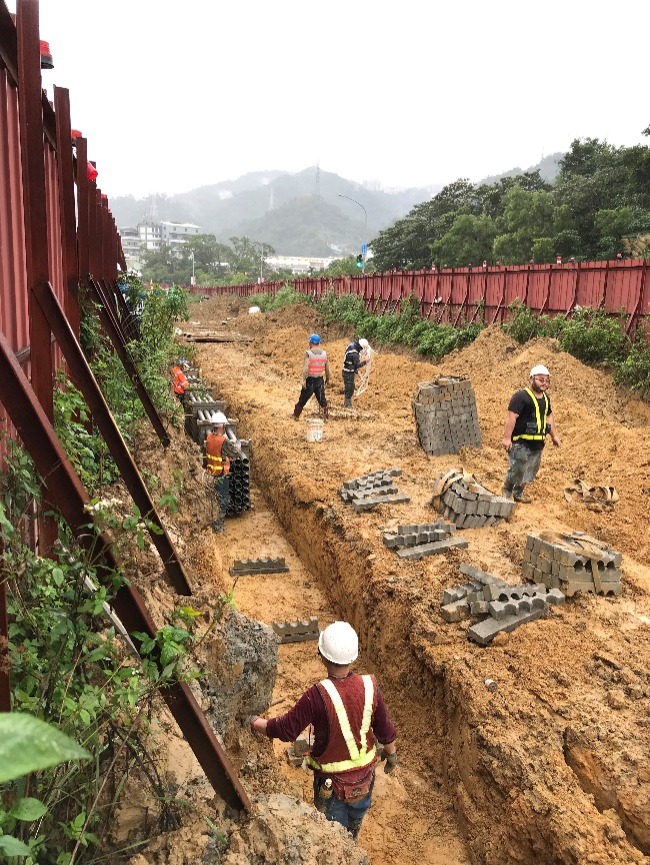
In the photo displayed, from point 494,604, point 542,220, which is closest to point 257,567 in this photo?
point 494,604

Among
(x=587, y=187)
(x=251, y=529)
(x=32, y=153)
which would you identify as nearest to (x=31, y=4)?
(x=32, y=153)

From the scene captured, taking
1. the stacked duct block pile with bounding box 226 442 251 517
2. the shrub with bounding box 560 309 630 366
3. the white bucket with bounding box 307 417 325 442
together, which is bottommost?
the stacked duct block pile with bounding box 226 442 251 517

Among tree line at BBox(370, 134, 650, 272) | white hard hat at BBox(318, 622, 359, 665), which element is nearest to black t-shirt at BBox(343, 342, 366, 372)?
tree line at BBox(370, 134, 650, 272)

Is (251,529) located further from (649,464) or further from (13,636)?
(13,636)

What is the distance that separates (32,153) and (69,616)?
2.28 metres

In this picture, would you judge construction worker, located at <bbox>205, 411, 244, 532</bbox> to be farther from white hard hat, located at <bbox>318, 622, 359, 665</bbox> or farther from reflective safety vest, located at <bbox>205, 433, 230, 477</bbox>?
white hard hat, located at <bbox>318, 622, 359, 665</bbox>

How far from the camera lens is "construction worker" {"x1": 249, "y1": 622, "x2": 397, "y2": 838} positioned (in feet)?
11.2

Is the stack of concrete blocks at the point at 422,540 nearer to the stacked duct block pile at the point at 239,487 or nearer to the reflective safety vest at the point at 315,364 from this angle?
the stacked duct block pile at the point at 239,487

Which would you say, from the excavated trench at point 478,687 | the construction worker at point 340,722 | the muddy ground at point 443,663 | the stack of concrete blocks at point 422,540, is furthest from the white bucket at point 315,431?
the construction worker at point 340,722

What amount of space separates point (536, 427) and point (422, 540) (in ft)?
6.98

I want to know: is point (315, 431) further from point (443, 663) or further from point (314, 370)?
point (443, 663)

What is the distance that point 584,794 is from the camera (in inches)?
174

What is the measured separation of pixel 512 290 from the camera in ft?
62.0

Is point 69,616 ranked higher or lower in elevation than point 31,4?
lower
